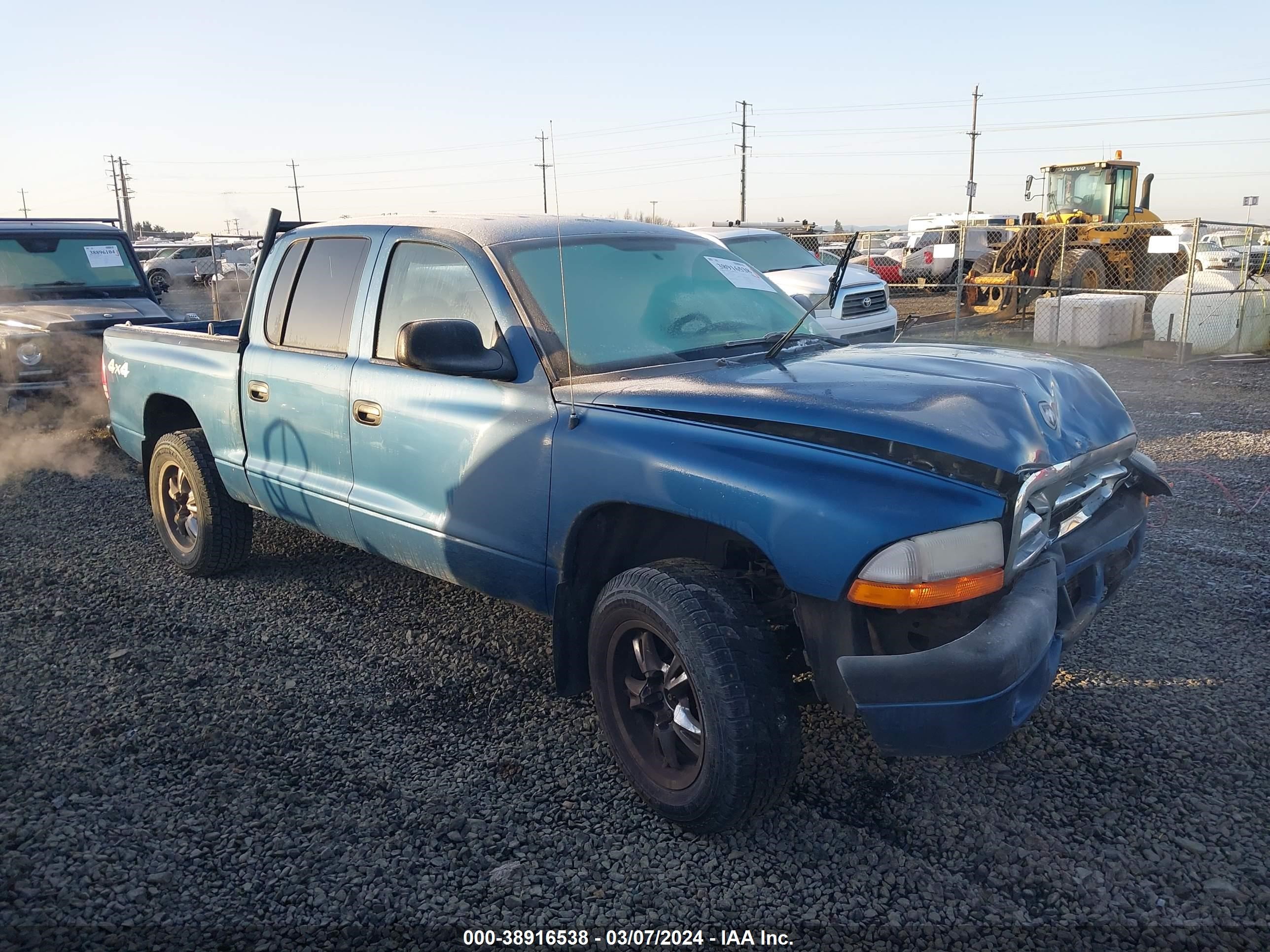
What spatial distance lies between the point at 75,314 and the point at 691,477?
7.95 meters

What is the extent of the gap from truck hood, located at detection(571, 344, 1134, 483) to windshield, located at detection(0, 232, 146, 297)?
27.2 feet

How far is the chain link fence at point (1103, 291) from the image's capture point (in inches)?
508

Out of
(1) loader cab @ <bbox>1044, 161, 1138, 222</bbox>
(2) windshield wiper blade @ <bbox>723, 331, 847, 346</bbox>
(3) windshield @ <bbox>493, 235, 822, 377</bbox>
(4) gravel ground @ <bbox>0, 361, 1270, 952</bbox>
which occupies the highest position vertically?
(1) loader cab @ <bbox>1044, 161, 1138, 222</bbox>

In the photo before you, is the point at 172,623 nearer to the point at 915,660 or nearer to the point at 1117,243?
the point at 915,660

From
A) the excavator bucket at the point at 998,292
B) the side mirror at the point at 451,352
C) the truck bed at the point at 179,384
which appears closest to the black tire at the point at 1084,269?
the excavator bucket at the point at 998,292

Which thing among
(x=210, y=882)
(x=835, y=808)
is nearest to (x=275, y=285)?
(x=210, y=882)

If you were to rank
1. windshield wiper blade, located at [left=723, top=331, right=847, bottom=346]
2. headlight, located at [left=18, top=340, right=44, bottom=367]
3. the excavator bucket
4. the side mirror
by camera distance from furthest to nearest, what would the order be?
the excavator bucket < headlight, located at [left=18, top=340, right=44, bottom=367] < windshield wiper blade, located at [left=723, top=331, right=847, bottom=346] < the side mirror

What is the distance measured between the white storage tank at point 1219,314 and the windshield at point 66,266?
1265cm

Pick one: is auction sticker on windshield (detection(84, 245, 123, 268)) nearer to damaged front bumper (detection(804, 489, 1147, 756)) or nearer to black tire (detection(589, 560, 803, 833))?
black tire (detection(589, 560, 803, 833))

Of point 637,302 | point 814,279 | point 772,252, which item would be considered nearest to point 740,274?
point 637,302

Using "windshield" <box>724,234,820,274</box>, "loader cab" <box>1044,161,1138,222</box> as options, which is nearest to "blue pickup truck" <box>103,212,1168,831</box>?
"windshield" <box>724,234,820,274</box>

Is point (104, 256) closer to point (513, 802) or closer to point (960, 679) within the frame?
point (513, 802)

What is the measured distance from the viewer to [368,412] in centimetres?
379

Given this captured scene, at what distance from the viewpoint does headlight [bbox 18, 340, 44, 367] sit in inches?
324
